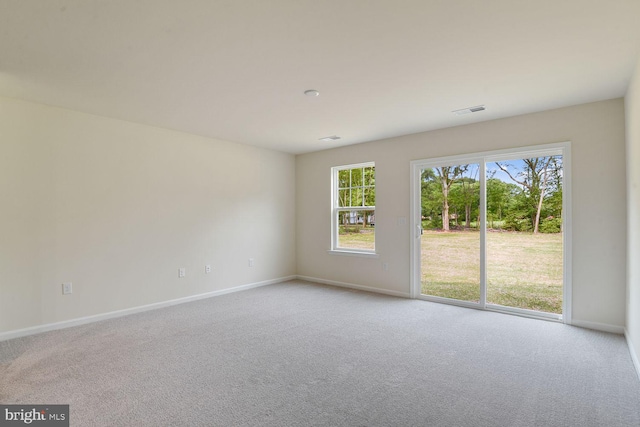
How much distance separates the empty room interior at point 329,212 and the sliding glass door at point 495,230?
3cm

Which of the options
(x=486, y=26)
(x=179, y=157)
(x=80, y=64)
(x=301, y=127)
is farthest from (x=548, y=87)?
(x=179, y=157)

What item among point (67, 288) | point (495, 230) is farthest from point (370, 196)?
point (67, 288)

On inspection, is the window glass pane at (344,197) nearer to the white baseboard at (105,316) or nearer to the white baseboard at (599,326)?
the white baseboard at (105,316)

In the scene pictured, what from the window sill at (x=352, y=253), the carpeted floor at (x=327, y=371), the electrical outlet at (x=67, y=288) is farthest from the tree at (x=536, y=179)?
the electrical outlet at (x=67, y=288)

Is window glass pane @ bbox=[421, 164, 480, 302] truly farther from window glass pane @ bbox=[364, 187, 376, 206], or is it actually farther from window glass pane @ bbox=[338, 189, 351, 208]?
window glass pane @ bbox=[338, 189, 351, 208]

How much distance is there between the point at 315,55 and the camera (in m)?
2.52

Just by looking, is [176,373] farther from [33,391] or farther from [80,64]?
[80,64]

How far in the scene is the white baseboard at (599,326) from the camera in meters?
3.42

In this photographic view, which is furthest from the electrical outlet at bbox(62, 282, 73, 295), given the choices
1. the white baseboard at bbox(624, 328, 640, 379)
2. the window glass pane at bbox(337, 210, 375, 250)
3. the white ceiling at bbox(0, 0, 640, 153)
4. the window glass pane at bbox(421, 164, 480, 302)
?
the white baseboard at bbox(624, 328, 640, 379)

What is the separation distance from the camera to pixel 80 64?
2639mm

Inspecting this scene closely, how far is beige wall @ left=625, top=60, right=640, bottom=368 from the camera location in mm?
2648

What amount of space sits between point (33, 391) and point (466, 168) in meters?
4.94

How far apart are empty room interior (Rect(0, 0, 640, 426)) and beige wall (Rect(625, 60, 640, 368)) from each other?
56 millimetres

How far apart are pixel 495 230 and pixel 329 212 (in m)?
2.74
